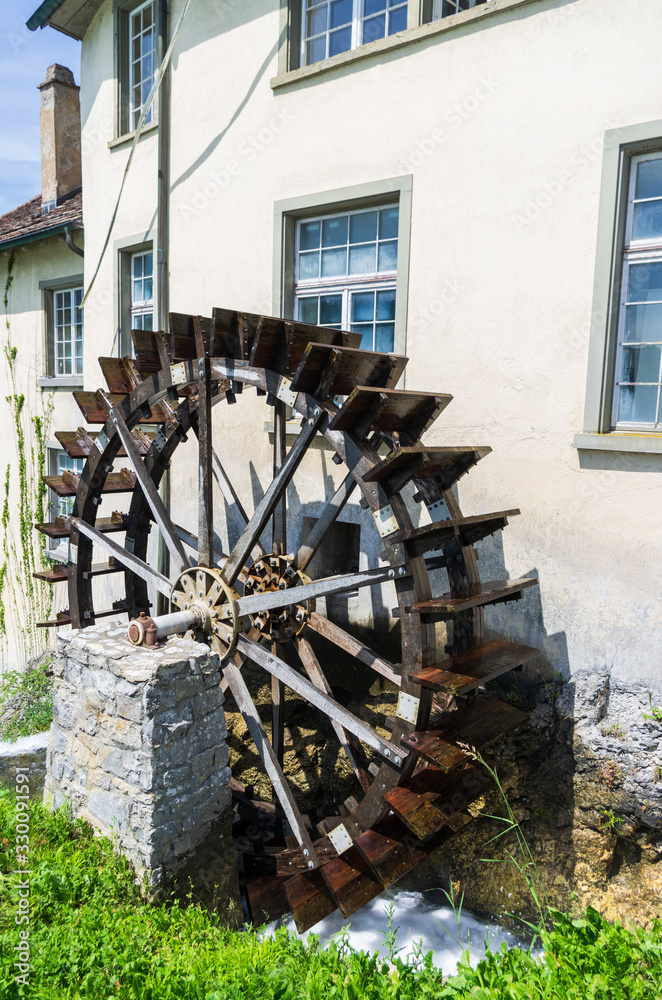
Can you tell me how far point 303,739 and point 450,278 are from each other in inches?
142

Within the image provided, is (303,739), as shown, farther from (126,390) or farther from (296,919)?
(126,390)

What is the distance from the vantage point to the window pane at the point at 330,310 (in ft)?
18.0

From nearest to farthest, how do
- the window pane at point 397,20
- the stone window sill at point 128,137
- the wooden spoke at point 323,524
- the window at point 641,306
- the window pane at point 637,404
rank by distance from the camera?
the window at point 641,306 < the window pane at point 637,404 < the wooden spoke at point 323,524 < the window pane at point 397,20 < the stone window sill at point 128,137

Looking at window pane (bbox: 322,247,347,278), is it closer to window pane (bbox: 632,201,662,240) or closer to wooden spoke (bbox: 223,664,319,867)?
window pane (bbox: 632,201,662,240)

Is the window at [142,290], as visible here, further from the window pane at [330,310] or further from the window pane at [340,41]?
the window pane at [340,41]

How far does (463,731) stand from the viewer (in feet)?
Answer: 12.5

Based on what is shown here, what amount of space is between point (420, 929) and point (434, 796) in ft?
3.72

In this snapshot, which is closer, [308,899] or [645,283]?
[308,899]

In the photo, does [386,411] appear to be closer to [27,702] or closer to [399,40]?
[399,40]

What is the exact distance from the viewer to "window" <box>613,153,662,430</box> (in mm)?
4000

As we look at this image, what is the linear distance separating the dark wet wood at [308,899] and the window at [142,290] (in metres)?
5.46

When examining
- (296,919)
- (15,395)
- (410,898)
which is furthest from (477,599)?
(15,395)

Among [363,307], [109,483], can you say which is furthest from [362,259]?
[109,483]

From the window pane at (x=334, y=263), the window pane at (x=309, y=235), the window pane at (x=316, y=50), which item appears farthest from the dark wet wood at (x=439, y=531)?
the window pane at (x=316, y=50)
